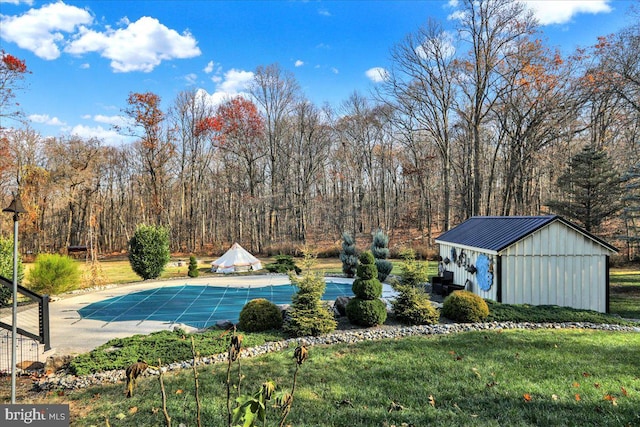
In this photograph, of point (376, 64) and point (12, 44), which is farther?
point (376, 64)

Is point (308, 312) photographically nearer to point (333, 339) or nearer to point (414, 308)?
point (333, 339)

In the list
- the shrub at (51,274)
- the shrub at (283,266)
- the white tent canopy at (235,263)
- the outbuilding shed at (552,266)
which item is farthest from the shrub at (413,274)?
the white tent canopy at (235,263)

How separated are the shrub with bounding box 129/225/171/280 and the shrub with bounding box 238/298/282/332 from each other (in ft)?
30.2

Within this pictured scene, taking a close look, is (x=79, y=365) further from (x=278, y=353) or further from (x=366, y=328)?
(x=366, y=328)

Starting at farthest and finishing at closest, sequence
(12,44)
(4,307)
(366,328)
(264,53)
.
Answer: (264,53), (12,44), (4,307), (366,328)

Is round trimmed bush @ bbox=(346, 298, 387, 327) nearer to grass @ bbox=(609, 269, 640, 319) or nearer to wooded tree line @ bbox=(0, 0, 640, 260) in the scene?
grass @ bbox=(609, 269, 640, 319)

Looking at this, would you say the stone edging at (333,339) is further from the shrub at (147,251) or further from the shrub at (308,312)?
the shrub at (147,251)

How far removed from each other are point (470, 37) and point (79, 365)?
75.0 feet

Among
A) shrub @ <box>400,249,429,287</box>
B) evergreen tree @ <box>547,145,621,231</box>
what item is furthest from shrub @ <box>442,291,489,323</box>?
evergreen tree @ <box>547,145,621,231</box>

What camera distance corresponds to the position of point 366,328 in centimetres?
Answer: 779

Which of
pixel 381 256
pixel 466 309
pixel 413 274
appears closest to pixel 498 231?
pixel 466 309

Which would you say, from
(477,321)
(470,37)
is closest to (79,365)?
(477,321)

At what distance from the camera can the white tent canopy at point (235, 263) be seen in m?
18.6

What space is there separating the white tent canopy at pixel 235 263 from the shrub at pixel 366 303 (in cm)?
1177
